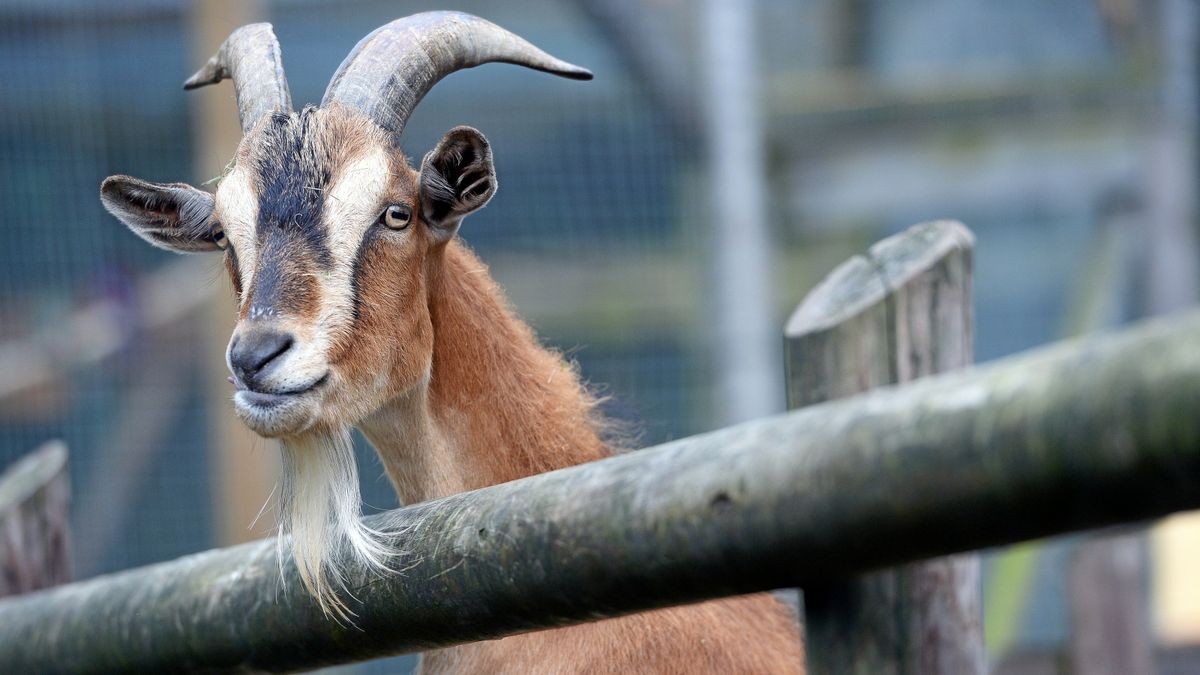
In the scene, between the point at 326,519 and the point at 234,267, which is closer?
the point at 326,519

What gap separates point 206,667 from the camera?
9.50 ft

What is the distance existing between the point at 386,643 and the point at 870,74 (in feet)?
21.6

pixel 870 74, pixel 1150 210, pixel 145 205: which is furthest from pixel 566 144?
pixel 145 205

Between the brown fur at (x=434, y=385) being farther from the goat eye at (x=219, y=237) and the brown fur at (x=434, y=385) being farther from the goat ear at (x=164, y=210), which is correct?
the goat ear at (x=164, y=210)

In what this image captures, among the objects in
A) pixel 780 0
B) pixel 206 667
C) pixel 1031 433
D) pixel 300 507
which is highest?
pixel 780 0

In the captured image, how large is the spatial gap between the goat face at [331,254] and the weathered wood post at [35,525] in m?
1.23

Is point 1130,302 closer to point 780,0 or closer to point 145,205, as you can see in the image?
point 780,0

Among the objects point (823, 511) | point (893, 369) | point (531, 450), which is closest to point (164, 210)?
point (531, 450)

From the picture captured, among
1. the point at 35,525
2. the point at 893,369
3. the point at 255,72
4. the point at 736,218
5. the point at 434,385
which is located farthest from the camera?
the point at 736,218

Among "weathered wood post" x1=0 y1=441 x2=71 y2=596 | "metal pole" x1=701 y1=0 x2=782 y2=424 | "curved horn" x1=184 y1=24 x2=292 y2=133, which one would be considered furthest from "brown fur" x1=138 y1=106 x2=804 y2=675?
"metal pole" x1=701 y1=0 x2=782 y2=424

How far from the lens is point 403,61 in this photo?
3596mm

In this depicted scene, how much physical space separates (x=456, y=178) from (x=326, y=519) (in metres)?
1.00

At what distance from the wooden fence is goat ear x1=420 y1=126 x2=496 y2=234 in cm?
107

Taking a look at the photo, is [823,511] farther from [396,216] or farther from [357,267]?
[396,216]
